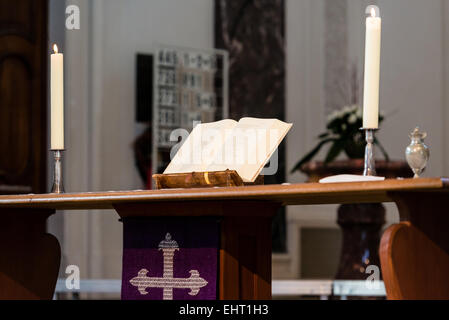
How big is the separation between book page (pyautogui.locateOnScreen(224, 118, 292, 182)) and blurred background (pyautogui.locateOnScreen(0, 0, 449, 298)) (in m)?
2.62

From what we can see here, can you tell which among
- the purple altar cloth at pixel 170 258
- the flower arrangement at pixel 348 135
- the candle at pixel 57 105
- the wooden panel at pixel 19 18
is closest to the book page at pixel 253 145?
the purple altar cloth at pixel 170 258

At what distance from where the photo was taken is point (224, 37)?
675cm

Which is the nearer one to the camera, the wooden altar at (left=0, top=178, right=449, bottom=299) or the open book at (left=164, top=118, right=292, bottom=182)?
the wooden altar at (left=0, top=178, right=449, bottom=299)

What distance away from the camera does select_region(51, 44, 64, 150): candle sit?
251 centimetres

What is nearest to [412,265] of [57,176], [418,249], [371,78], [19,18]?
[418,249]

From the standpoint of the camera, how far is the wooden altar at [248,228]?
1.72 meters

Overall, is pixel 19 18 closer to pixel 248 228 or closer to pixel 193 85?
pixel 193 85

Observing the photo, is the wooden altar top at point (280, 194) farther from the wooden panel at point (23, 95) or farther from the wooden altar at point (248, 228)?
the wooden panel at point (23, 95)

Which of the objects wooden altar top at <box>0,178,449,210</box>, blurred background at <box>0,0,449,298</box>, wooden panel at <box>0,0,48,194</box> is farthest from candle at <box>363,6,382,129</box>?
wooden panel at <box>0,0,48,194</box>

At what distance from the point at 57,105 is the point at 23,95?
11.6 feet

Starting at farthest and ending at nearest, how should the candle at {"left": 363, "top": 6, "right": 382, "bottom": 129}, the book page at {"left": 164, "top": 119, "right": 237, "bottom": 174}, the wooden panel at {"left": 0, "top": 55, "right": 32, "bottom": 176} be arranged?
the wooden panel at {"left": 0, "top": 55, "right": 32, "bottom": 176} → the book page at {"left": 164, "top": 119, "right": 237, "bottom": 174} → the candle at {"left": 363, "top": 6, "right": 382, "bottom": 129}

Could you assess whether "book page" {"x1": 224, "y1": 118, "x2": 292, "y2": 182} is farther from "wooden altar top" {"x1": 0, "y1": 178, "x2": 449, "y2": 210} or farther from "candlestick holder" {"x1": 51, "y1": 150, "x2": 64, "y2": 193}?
"candlestick holder" {"x1": 51, "y1": 150, "x2": 64, "y2": 193}

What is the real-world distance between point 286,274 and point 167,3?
2.23 meters

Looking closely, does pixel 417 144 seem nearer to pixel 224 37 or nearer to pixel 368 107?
pixel 368 107
